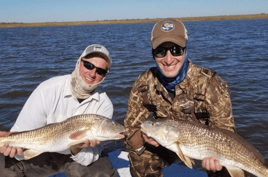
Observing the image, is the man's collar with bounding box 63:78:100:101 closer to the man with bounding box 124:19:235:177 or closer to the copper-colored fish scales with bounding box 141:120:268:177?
the man with bounding box 124:19:235:177

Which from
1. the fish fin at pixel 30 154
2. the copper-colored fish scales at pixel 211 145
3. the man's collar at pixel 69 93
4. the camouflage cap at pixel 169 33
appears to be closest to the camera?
the copper-colored fish scales at pixel 211 145

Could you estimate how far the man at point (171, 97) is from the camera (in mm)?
4145

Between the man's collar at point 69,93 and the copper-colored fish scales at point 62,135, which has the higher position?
the man's collar at point 69,93

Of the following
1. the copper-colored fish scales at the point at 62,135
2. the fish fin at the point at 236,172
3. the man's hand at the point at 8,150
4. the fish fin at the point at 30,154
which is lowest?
the fish fin at the point at 236,172

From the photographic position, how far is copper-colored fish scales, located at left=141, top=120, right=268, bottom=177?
3.76 metres

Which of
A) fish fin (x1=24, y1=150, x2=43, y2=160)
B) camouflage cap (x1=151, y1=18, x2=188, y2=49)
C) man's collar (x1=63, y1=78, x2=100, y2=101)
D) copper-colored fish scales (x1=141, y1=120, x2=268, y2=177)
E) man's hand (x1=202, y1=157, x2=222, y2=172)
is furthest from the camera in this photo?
man's collar (x1=63, y1=78, x2=100, y2=101)

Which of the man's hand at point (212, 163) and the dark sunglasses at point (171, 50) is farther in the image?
the dark sunglasses at point (171, 50)

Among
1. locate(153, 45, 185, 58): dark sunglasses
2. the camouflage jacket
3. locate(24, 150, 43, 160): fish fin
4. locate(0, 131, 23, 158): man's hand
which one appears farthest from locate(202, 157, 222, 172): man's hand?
locate(0, 131, 23, 158): man's hand

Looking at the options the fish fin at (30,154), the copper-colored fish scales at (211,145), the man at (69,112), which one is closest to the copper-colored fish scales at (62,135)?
the fish fin at (30,154)

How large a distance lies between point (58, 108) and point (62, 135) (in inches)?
20.3

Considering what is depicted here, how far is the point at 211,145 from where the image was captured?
3.84 m

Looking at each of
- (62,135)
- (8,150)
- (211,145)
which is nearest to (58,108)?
(62,135)

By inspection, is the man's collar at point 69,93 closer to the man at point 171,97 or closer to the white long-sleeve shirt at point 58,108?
the white long-sleeve shirt at point 58,108

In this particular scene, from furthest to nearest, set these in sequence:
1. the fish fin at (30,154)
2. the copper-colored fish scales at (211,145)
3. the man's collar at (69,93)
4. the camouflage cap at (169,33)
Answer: the man's collar at (69,93), the fish fin at (30,154), the camouflage cap at (169,33), the copper-colored fish scales at (211,145)
